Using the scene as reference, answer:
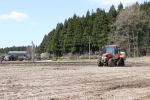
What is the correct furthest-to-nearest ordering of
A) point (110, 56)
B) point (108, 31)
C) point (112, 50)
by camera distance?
1. point (108, 31)
2. point (112, 50)
3. point (110, 56)

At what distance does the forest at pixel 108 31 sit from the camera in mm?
62719

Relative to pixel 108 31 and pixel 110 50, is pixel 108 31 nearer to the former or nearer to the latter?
pixel 108 31

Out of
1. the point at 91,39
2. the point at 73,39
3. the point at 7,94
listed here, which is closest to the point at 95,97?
the point at 7,94

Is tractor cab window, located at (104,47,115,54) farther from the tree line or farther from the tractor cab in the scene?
the tree line

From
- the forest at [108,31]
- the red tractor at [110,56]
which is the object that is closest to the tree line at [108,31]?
the forest at [108,31]

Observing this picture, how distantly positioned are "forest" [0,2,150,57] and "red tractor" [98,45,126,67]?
33482 mm

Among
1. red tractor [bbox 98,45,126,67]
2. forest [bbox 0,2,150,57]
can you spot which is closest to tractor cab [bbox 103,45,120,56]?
red tractor [bbox 98,45,126,67]

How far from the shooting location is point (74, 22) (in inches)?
3391

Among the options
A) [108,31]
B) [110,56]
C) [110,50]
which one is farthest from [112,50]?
[108,31]

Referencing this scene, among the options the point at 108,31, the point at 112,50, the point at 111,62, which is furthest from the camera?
the point at 108,31

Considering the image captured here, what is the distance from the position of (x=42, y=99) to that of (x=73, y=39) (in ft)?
239

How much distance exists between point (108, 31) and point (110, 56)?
46595mm

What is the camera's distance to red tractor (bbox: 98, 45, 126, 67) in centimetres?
2858

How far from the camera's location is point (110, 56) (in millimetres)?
28844
